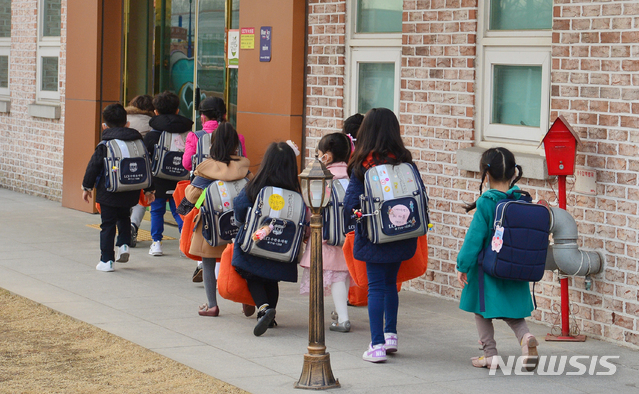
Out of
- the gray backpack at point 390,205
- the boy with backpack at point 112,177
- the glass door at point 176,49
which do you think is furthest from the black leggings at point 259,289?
the glass door at point 176,49

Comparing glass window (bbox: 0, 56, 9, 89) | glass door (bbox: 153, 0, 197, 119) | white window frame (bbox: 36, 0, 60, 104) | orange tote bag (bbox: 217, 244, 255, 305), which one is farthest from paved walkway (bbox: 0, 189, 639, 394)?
glass window (bbox: 0, 56, 9, 89)

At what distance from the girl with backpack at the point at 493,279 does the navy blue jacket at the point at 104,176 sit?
442 centimetres

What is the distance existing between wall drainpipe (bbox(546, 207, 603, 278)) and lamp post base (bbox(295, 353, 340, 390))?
6.61 ft

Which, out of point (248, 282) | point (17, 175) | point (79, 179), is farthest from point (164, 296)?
point (17, 175)

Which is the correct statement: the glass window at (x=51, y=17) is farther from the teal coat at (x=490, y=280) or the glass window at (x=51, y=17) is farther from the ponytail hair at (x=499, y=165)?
the teal coat at (x=490, y=280)

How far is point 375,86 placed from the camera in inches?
368

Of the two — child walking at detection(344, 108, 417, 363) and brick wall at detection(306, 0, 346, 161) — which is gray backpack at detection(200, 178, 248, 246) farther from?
brick wall at detection(306, 0, 346, 161)

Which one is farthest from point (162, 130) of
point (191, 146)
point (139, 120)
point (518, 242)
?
point (518, 242)

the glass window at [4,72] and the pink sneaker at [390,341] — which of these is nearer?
the pink sneaker at [390,341]

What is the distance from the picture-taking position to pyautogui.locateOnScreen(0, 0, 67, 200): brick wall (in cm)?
1470

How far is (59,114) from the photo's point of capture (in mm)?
14508

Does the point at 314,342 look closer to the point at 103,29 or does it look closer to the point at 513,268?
the point at 513,268

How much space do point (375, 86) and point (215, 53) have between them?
10.9ft

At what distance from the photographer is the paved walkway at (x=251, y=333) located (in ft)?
18.9
